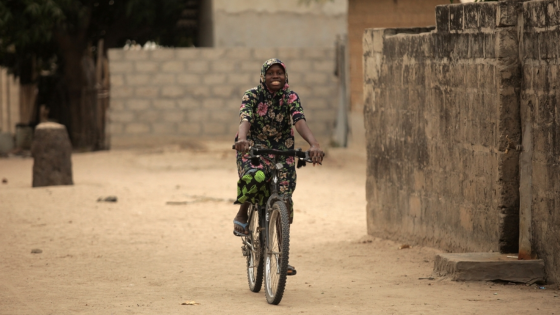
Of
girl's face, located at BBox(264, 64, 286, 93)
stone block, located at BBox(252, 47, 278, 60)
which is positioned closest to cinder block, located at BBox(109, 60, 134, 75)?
stone block, located at BBox(252, 47, 278, 60)

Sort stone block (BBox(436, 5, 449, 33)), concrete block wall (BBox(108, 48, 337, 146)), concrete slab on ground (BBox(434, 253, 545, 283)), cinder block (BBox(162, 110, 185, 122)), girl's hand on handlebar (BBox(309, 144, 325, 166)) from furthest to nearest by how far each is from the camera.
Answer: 1. cinder block (BBox(162, 110, 185, 122))
2. concrete block wall (BBox(108, 48, 337, 146))
3. stone block (BBox(436, 5, 449, 33))
4. concrete slab on ground (BBox(434, 253, 545, 283))
5. girl's hand on handlebar (BBox(309, 144, 325, 166))

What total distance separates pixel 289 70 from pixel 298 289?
458 inches

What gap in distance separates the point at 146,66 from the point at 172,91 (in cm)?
70

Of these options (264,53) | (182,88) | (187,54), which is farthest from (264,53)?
(182,88)

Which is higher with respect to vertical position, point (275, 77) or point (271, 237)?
point (275, 77)

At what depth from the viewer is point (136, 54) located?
1666cm

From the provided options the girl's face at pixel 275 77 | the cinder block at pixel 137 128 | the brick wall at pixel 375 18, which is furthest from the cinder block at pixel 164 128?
the girl's face at pixel 275 77

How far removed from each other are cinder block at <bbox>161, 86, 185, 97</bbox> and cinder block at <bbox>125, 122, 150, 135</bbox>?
733 millimetres

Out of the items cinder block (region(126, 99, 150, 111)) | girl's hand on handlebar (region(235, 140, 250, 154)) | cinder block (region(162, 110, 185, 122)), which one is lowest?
cinder block (region(162, 110, 185, 122))

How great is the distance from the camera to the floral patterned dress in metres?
5.43

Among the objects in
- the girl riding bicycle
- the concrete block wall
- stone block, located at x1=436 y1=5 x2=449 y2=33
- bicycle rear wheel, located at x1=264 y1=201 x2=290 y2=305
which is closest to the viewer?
bicycle rear wheel, located at x1=264 y1=201 x2=290 y2=305

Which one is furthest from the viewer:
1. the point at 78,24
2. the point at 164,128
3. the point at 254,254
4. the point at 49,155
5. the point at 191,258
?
the point at 78,24

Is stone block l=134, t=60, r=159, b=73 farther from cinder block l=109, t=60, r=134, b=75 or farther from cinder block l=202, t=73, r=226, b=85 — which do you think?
cinder block l=202, t=73, r=226, b=85

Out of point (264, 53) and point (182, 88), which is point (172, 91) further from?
point (264, 53)
